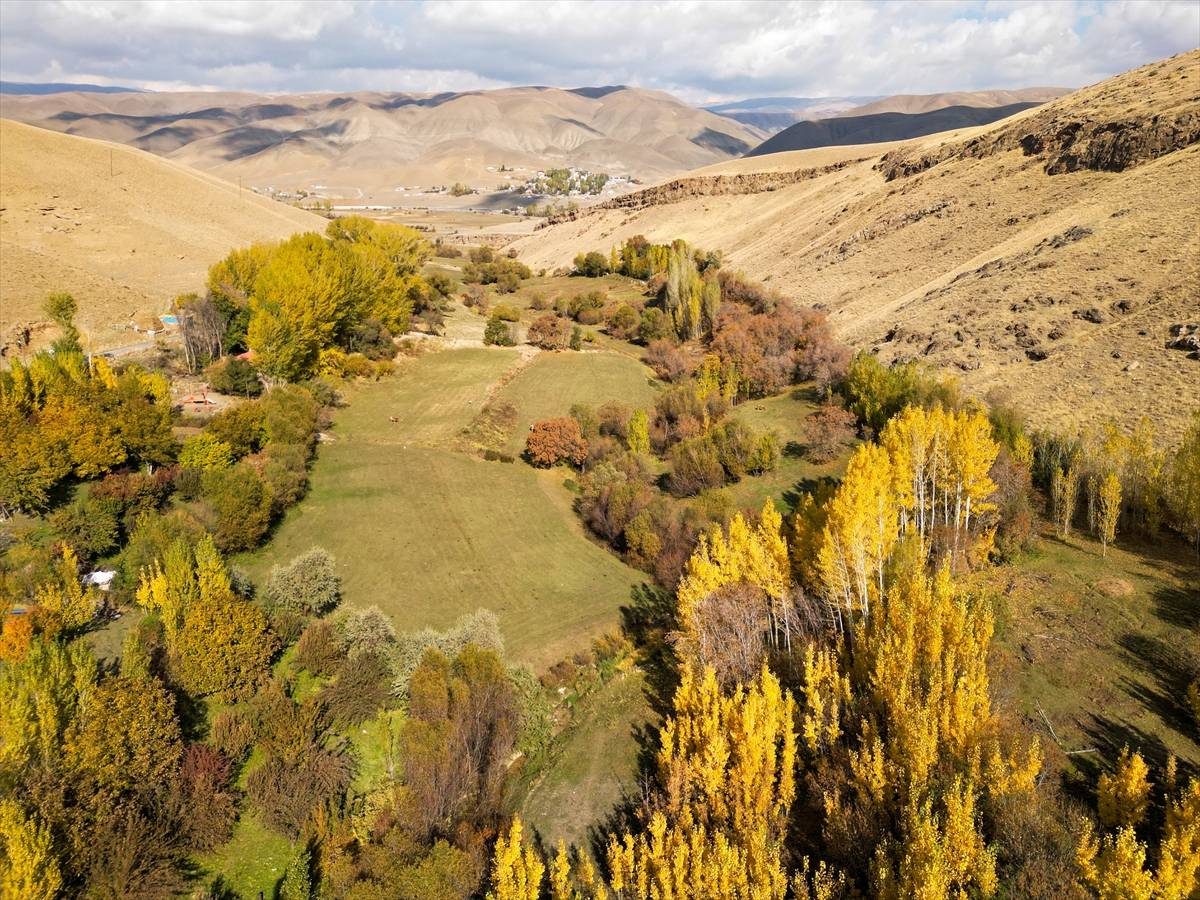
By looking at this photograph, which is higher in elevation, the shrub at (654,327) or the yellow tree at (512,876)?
the shrub at (654,327)

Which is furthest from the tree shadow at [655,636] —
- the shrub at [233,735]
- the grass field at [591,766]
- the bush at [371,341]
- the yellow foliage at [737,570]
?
the bush at [371,341]

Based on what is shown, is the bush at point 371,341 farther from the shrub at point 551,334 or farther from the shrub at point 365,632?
the shrub at point 365,632

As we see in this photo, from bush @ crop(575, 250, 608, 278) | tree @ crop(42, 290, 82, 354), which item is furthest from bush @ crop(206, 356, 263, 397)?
bush @ crop(575, 250, 608, 278)

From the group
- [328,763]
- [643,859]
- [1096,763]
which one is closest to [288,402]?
[328,763]

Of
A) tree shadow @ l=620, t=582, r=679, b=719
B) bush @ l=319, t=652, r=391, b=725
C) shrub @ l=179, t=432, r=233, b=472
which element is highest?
shrub @ l=179, t=432, r=233, b=472

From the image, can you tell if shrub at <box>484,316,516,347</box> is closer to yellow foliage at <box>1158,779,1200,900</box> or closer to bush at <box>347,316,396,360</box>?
bush at <box>347,316,396,360</box>

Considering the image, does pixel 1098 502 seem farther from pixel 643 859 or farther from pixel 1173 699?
pixel 643 859
